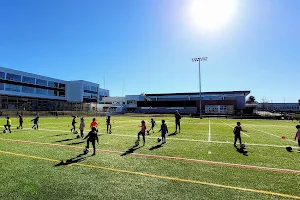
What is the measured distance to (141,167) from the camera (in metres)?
9.02

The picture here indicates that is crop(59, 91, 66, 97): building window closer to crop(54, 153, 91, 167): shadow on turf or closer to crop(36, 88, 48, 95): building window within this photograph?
crop(36, 88, 48, 95): building window

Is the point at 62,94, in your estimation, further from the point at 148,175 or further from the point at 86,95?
the point at 148,175

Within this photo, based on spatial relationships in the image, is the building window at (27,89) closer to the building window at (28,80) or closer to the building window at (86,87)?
the building window at (28,80)

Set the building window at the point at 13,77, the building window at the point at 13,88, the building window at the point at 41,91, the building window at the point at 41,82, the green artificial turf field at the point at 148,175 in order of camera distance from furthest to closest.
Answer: the building window at the point at 41,91 → the building window at the point at 41,82 → the building window at the point at 13,77 → the building window at the point at 13,88 → the green artificial turf field at the point at 148,175

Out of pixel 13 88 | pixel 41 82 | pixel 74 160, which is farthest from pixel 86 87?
pixel 74 160

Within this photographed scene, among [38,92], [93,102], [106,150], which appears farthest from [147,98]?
[106,150]

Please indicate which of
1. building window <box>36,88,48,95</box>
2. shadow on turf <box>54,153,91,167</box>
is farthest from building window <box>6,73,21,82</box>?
shadow on turf <box>54,153,91,167</box>

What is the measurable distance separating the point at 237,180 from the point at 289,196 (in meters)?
1.63

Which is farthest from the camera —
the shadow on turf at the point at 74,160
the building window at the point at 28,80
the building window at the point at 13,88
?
the building window at the point at 28,80

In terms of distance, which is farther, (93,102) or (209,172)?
(93,102)

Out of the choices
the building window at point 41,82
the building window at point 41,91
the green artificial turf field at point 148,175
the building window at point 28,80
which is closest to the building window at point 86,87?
the building window at point 41,91

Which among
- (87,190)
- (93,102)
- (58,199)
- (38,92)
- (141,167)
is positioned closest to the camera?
(58,199)

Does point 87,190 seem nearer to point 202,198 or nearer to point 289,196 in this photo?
point 202,198

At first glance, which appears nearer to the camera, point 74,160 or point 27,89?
point 74,160
